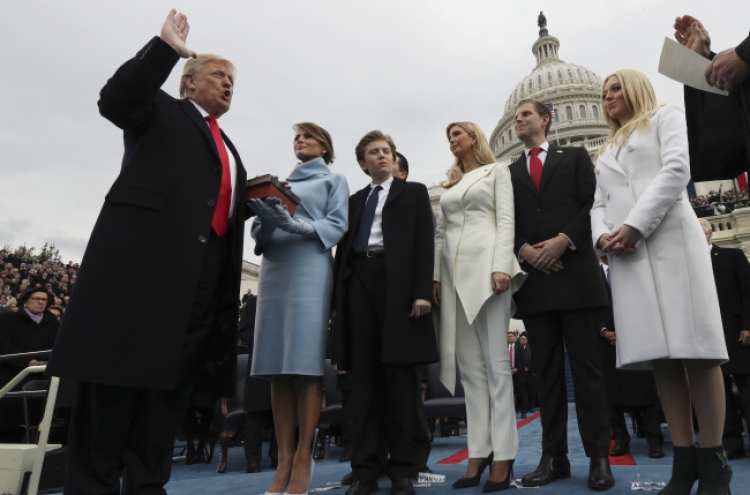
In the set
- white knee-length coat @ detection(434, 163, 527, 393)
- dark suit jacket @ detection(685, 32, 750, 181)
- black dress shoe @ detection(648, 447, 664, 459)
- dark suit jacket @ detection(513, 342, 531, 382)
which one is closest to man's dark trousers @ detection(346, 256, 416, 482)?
white knee-length coat @ detection(434, 163, 527, 393)

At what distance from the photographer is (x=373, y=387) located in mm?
2570

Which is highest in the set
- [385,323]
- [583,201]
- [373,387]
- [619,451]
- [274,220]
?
[583,201]

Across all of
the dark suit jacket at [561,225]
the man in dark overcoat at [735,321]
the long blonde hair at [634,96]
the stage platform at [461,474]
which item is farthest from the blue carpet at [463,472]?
the long blonde hair at [634,96]

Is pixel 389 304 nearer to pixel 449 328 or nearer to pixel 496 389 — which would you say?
pixel 449 328

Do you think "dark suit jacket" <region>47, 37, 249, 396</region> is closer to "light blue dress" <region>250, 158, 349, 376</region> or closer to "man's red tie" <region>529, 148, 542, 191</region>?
"light blue dress" <region>250, 158, 349, 376</region>

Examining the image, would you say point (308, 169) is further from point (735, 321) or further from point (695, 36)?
point (735, 321)

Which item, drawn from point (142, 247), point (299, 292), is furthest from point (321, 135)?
point (142, 247)

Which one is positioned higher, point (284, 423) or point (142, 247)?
point (142, 247)

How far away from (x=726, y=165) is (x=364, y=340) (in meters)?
1.63

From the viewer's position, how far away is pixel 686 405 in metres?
2.13

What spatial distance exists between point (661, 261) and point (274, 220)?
5.35ft

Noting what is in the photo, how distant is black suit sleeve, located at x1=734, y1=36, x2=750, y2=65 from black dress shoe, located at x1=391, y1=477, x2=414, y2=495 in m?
2.05

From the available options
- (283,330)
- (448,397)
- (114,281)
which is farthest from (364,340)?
(448,397)

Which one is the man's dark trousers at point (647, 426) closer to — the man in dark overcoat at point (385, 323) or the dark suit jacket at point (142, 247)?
the man in dark overcoat at point (385, 323)
